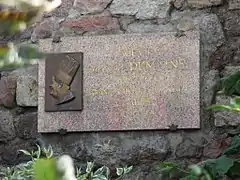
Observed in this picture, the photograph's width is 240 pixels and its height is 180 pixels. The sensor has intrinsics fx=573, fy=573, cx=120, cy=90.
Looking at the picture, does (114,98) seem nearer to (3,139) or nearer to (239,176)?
(3,139)

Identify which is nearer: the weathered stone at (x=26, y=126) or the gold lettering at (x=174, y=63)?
the gold lettering at (x=174, y=63)

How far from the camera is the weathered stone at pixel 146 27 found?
3092 millimetres

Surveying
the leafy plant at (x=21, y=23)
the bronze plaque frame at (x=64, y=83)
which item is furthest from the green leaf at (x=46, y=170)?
the bronze plaque frame at (x=64, y=83)

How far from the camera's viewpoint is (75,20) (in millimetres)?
3207

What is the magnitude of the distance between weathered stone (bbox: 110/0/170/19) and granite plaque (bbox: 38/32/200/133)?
0.12 metres

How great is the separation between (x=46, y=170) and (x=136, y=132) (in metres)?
2.62

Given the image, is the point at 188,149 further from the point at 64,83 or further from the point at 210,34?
the point at 64,83

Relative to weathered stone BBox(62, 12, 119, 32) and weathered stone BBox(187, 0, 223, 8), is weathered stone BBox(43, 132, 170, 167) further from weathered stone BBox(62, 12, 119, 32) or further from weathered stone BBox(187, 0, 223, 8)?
weathered stone BBox(187, 0, 223, 8)

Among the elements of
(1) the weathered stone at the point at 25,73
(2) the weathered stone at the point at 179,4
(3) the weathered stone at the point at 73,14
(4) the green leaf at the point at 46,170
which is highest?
(2) the weathered stone at the point at 179,4

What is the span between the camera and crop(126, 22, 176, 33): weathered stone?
3.09 metres

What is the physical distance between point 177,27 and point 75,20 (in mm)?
576

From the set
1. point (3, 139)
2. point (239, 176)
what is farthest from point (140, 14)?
point (239, 176)

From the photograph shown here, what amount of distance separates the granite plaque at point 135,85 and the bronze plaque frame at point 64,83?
27 millimetres

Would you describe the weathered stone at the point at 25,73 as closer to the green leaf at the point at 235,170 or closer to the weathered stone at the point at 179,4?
the weathered stone at the point at 179,4
